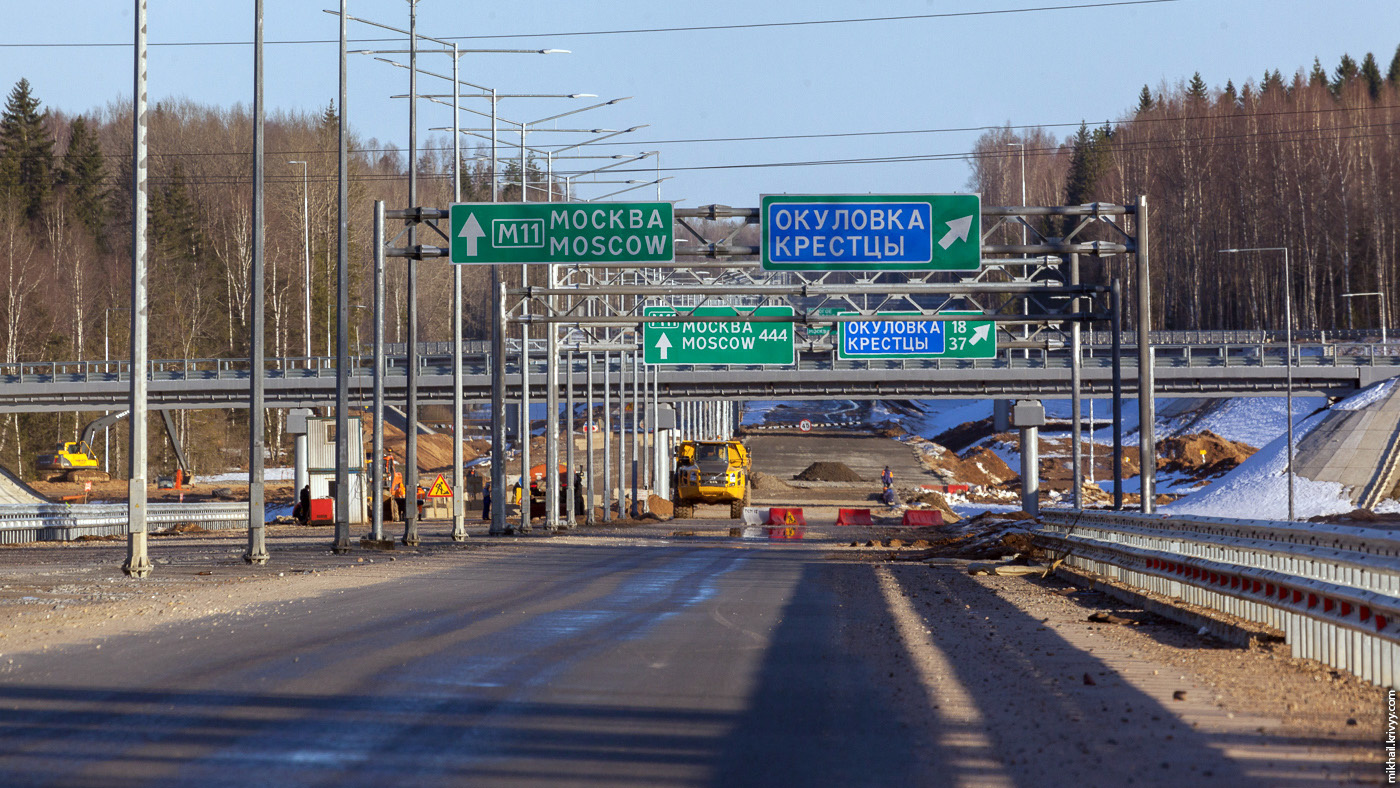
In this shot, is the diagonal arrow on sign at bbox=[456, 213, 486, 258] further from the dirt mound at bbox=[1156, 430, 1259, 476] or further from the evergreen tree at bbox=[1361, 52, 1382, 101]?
the evergreen tree at bbox=[1361, 52, 1382, 101]

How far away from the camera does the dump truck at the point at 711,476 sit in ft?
200

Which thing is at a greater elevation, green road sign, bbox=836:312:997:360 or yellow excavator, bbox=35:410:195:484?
green road sign, bbox=836:312:997:360

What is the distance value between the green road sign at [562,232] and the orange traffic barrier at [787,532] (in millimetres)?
16133

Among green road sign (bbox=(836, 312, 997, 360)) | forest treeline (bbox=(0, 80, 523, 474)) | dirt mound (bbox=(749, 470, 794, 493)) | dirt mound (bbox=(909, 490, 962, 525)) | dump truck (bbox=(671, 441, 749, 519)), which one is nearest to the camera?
green road sign (bbox=(836, 312, 997, 360))

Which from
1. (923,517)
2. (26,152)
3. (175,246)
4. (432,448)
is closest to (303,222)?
(175,246)

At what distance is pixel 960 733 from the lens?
24.9 feet

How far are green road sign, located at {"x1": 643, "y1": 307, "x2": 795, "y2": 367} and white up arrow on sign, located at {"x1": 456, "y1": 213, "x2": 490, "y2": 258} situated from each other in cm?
1301

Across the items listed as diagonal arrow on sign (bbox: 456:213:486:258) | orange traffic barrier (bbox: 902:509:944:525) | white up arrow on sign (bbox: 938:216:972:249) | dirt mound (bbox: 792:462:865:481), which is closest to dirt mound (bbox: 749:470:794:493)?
dirt mound (bbox: 792:462:865:481)

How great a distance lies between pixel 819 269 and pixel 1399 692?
18.7 meters

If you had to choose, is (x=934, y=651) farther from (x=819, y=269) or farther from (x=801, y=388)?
(x=801, y=388)

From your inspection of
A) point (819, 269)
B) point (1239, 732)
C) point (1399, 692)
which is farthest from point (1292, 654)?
point (819, 269)

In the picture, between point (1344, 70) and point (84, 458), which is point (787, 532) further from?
point (1344, 70)

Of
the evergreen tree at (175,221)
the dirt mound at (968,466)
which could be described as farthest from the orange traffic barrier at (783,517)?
the evergreen tree at (175,221)

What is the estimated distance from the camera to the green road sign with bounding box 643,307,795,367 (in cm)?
4069
